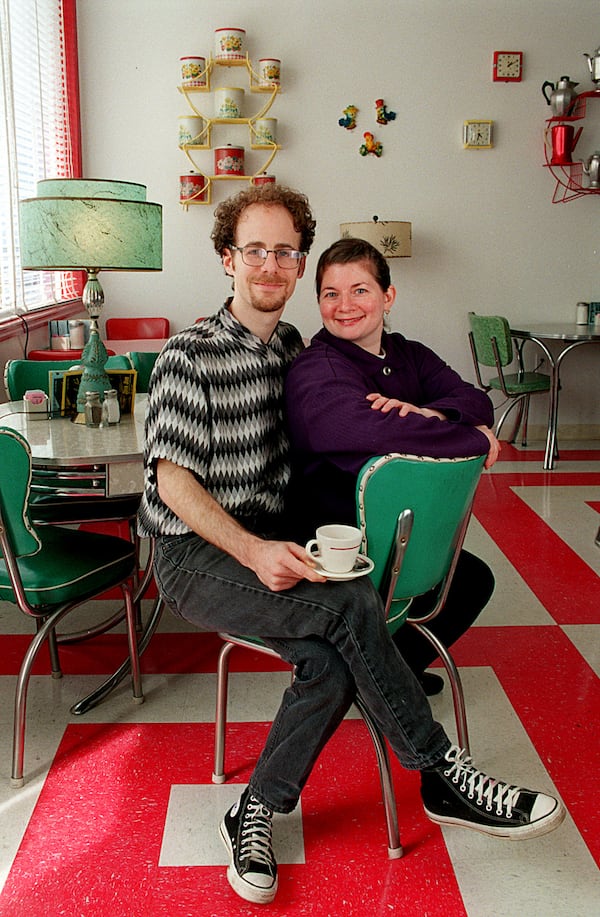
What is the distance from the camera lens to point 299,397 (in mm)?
1895

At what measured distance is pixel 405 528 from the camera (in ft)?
5.32

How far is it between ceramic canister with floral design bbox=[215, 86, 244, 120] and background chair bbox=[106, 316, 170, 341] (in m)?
1.35

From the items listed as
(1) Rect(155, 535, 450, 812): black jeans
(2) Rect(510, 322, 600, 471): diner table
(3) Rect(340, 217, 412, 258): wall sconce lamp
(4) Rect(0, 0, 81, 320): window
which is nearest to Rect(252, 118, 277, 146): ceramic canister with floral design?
(3) Rect(340, 217, 412, 258): wall sconce lamp

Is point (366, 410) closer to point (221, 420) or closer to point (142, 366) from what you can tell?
point (221, 420)

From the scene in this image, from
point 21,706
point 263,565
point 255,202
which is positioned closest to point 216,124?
point 255,202

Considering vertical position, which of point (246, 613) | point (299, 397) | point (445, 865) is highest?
point (299, 397)

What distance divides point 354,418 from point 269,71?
14.2ft

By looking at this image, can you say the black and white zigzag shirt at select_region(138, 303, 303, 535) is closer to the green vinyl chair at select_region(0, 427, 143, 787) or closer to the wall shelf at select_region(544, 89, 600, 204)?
the green vinyl chair at select_region(0, 427, 143, 787)

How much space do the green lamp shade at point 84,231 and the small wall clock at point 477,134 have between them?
11.9ft

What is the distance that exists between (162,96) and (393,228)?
174cm

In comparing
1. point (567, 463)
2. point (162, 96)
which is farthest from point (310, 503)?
point (162, 96)

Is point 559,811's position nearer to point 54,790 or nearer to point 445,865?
point 445,865

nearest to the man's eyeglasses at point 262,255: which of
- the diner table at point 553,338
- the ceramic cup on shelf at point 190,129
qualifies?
the diner table at point 553,338

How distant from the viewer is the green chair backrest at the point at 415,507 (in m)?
1.58
